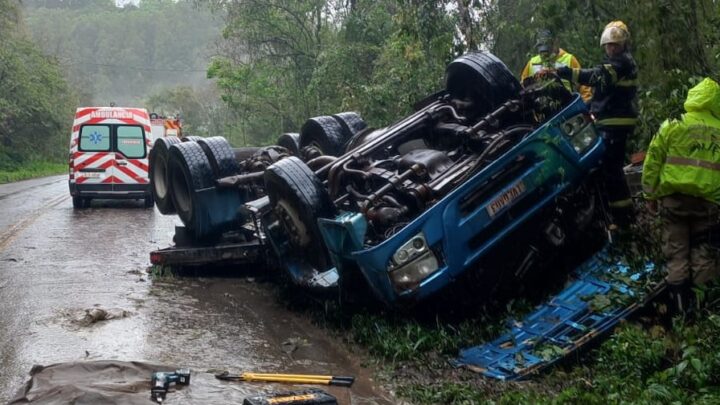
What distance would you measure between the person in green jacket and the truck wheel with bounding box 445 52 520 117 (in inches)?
72.9

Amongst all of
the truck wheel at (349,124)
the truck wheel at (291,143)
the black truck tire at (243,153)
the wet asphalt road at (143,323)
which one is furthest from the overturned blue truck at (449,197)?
the black truck tire at (243,153)

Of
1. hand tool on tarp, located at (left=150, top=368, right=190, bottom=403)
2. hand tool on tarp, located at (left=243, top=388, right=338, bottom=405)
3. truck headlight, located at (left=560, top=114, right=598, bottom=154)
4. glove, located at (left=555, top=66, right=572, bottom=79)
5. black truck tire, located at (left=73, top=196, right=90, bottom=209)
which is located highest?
glove, located at (left=555, top=66, right=572, bottom=79)

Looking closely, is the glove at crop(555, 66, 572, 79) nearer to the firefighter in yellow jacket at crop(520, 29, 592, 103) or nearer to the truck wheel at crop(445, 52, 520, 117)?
the firefighter in yellow jacket at crop(520, 29, 592, 103)

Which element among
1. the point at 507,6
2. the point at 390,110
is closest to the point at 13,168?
the point at 390,110

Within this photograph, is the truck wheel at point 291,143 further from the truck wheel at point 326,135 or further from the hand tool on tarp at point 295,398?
the hand tool on tarp at point 295,398

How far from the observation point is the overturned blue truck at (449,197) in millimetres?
6297

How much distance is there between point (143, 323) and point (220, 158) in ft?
8.36

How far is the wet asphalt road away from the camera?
6125 millimetres

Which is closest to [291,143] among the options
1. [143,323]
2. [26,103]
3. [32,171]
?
[143,323]

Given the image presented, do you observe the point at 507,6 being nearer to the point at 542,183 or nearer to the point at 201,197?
the point at 201,197

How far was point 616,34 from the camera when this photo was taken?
718 cm

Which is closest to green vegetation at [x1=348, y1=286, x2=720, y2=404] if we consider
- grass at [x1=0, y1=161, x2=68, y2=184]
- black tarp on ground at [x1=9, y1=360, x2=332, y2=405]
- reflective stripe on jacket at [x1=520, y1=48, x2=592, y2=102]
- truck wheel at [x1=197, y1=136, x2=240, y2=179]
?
black tarp on ground at [x1=9, y1=360, x2=332, y2=405]

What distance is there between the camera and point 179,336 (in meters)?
6.96

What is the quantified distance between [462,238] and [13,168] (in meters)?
37.8
